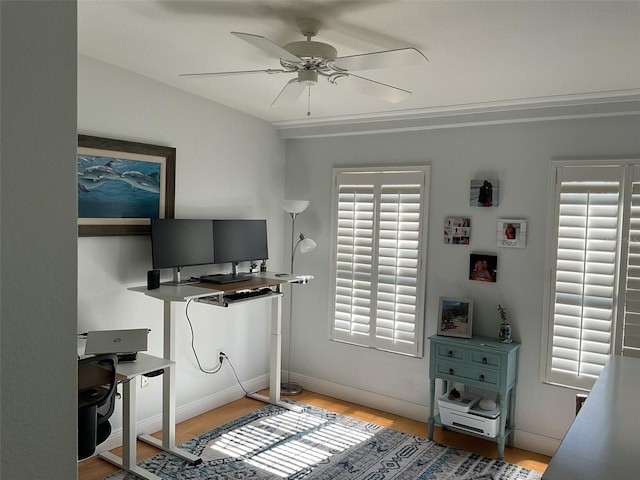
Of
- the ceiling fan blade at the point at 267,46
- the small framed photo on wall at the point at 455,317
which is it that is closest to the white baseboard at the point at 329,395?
the small framed photo on wall at the point at 455,317

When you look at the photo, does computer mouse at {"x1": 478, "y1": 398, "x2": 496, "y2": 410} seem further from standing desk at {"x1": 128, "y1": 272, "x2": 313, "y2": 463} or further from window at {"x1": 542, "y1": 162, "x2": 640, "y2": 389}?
standing desk at {"x1": 128, "y1": 272, "x2": 313, "y2": 463}

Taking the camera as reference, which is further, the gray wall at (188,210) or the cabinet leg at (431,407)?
the cabinet leg at (431,407)

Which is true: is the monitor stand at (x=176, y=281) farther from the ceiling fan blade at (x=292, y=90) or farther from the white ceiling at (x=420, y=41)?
the ceiling fan blade at (x=292, y=90)

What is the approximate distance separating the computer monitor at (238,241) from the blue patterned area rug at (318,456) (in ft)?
3.94

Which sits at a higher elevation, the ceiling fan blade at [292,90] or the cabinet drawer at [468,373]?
the ceiling fan blade at [292,90]

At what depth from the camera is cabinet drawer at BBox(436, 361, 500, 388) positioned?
365 centimetres

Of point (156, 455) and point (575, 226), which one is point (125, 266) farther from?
point (575, 226)

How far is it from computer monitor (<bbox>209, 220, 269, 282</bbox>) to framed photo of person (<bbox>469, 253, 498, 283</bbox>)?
172 cm

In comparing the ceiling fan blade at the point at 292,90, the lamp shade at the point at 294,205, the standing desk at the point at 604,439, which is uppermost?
the ceiling fan blade at the point at 292,90

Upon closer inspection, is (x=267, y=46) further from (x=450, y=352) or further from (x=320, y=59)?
(x=450, y=352)

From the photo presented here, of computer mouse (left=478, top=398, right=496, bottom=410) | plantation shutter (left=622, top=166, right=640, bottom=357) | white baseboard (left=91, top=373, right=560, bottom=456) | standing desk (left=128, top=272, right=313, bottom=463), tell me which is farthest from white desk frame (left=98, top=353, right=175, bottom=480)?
plantation shutter (left=622, top=166, right=640, bottom=357)

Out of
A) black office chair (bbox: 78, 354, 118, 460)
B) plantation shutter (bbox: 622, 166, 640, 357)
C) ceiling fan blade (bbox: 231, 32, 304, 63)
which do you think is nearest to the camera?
ceiling fan blade (bbox: 231, 32, 304, 63)

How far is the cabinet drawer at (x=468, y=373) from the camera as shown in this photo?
3.65 meters

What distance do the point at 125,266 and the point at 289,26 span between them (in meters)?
2.02
